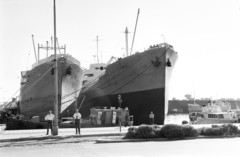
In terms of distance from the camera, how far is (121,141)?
13148 millimetres

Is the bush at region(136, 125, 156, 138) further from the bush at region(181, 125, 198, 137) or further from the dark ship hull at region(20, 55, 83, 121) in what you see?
the dark ship hull at region(20, 55, 83, 121)

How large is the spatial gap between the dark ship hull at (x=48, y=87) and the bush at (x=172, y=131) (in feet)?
78.0

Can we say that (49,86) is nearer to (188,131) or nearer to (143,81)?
(143,81)

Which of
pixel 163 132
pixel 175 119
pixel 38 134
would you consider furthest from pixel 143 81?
pixel 175 119

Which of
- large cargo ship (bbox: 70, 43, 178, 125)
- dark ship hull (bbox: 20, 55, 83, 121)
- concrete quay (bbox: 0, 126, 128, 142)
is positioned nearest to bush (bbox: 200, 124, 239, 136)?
concrete quay (bbox: 0, 126, 128, 142)

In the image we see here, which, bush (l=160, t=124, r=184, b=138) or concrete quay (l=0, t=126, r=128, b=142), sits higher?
bush (l=160, t=124, r=184, b=138)

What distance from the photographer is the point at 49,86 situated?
37.6 m

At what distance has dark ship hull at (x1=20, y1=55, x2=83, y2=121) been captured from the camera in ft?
122

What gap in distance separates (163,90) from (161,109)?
216cm

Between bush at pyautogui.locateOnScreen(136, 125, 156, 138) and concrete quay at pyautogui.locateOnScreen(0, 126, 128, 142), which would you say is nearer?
bush at pyautogui.locateOnScreen(136, 125, 156, 138)

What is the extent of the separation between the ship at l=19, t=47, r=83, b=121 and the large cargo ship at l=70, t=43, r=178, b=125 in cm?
451

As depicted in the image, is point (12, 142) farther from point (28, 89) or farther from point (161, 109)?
point (28, 89)

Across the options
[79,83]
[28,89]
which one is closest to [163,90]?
[79,83]

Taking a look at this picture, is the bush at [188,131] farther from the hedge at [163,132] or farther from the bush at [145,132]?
the bush at [145,132]
